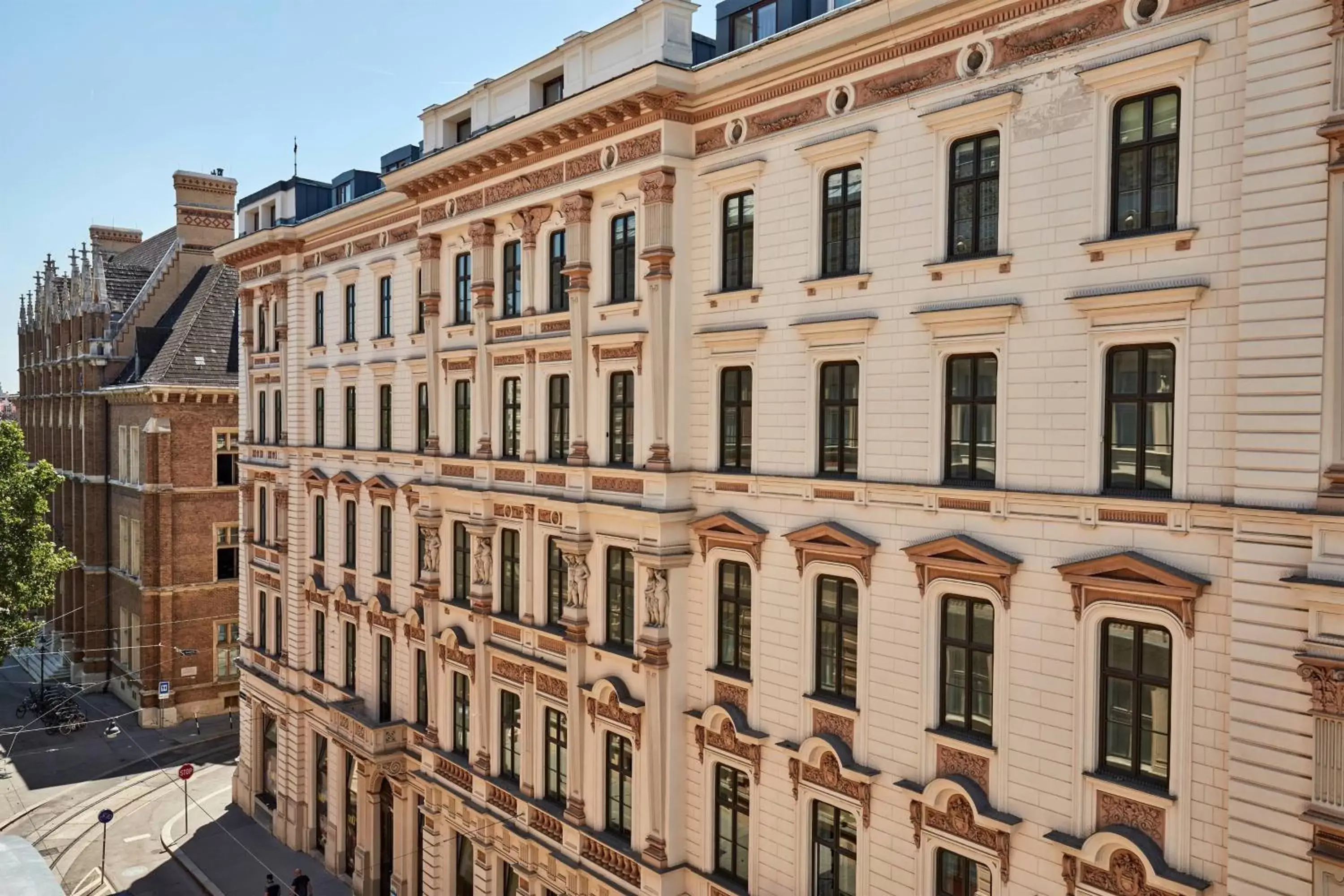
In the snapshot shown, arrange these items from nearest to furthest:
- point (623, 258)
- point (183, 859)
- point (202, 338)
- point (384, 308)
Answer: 1. point (623, 258)
2. point (384, 308)
3. point (183, 859)
4. point (202, 338)

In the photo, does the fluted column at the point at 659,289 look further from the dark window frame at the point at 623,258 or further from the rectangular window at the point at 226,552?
the rectangular window at the point at 226,552

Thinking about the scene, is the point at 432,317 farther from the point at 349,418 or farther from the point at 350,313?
the point at 349,418

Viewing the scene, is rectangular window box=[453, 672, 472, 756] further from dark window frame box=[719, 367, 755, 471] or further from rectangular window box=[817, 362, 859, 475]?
rectangular window box=[817, 362, 859, 475]

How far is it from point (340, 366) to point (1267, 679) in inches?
1112

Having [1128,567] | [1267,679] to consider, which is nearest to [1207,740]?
[1267,679]

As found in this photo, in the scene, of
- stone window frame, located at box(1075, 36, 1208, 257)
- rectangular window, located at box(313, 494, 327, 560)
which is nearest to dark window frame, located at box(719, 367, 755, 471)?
stone window frame, located at box(1075, 36, 1208, 257)

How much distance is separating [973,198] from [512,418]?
44.0 feet

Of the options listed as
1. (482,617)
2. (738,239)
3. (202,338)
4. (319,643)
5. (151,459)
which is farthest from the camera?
(202,338)

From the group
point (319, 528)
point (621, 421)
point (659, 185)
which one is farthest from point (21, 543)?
point (659, 185)

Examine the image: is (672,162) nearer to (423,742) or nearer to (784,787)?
(784,787)

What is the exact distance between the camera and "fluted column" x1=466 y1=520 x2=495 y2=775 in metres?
25.3

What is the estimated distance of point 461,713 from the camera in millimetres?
27000

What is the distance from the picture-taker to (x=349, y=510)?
32.9 m

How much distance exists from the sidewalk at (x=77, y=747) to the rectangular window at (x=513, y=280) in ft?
95.9
